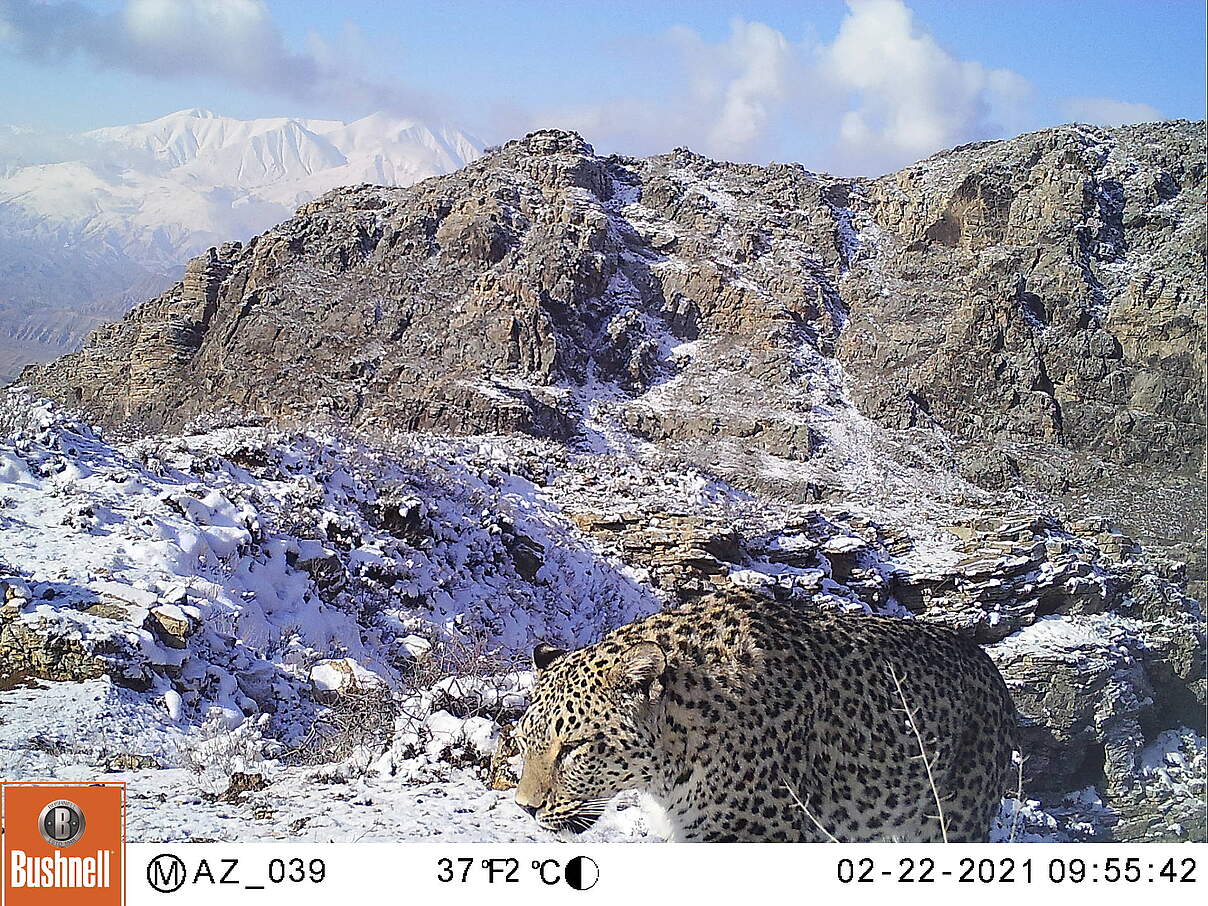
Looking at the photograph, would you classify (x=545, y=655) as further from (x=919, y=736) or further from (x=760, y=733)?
(x=919, y=736)

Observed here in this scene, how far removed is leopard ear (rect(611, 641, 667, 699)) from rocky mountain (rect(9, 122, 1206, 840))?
3.70 feet

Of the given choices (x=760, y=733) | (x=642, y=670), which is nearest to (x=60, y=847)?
(x=642, y=670)

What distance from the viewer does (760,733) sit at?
1854 mm

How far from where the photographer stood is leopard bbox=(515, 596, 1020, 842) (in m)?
1.83

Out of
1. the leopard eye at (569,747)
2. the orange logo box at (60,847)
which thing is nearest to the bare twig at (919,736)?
the leopard eye at (569,747)

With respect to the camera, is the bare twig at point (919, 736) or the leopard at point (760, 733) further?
the bare twig at point (919, 736)

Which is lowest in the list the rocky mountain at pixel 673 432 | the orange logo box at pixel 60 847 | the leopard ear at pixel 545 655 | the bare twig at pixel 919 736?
the orange logo box at pixel 60 847

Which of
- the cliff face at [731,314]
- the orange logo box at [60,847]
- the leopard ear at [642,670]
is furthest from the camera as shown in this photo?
the cliff face at [731,314]

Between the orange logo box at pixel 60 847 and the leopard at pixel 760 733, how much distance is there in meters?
1.26

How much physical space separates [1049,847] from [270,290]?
998 inches

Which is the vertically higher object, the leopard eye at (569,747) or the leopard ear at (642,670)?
the leopard ear at (642,670)

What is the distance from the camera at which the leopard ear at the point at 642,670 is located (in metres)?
1.79

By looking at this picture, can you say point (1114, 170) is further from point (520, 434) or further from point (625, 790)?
point (625, 790)

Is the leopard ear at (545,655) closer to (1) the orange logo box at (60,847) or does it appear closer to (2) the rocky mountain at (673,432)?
(2) the rocky mountain at (673,432)
